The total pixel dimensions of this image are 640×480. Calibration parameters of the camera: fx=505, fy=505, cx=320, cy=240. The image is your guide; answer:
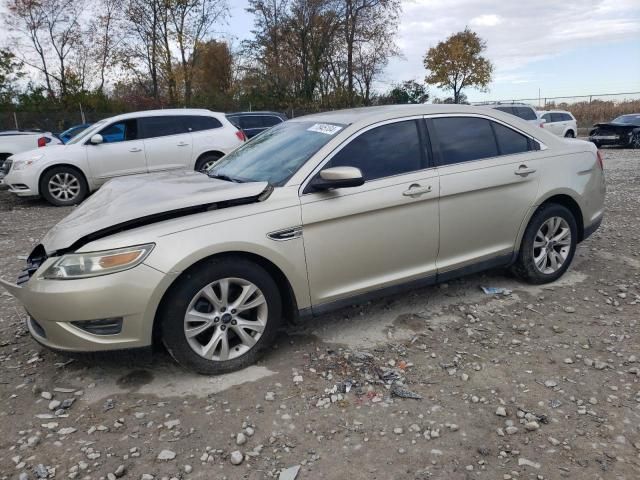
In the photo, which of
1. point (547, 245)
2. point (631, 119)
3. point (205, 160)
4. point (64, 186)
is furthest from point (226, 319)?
point (631, 119)

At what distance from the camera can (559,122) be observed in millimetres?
19281

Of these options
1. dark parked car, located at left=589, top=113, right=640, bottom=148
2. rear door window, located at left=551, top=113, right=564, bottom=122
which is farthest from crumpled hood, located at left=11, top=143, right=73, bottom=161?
dark parked car, located at left=589, top=113, right=640, bottom=148

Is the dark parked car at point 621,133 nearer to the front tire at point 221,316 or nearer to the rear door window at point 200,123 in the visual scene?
the rear door window at point 200,123

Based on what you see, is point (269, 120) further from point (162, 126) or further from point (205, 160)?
point (162, 126)

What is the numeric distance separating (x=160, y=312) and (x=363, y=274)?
139cm

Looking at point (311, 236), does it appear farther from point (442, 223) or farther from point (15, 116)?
point (15, 116)

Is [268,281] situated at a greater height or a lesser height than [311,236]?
lesser

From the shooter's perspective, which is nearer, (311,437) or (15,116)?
(311,437)

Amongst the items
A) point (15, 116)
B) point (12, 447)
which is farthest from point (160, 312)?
point (15, 116)

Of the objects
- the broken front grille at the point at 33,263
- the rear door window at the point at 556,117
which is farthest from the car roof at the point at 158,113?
the rear door window at the point at 556,117

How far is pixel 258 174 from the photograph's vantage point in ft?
12.1

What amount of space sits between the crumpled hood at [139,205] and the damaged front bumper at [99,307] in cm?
26

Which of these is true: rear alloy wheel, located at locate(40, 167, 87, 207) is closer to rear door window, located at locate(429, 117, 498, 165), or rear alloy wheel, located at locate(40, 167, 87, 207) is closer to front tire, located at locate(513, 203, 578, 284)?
rear door window, located at locate(429, 117, 498, 165)

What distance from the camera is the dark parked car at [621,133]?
18.0 meters
